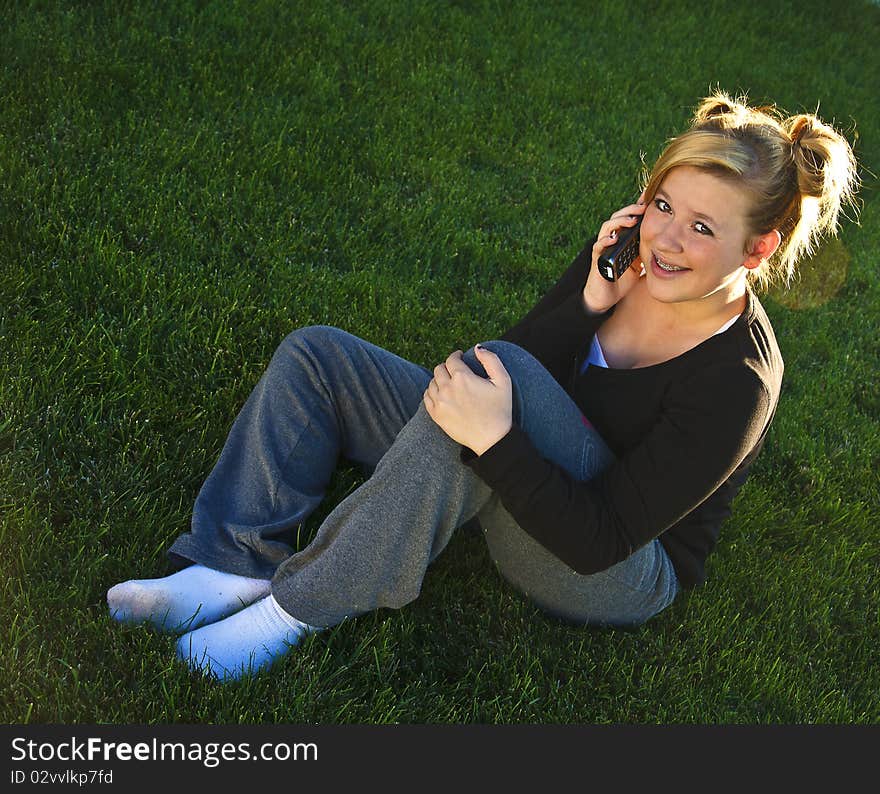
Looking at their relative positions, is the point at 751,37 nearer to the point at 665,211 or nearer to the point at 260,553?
the point at 665,211

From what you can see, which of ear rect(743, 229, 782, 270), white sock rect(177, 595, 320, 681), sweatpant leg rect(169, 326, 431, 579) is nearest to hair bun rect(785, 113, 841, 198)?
ear rect(743, 229, 782, 270)

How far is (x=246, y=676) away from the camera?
109 inches

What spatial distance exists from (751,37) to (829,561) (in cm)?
613

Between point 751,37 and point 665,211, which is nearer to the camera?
point 665,211

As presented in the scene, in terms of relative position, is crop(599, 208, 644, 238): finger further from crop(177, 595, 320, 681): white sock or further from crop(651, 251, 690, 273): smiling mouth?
crop(177, 595, 320, 681): white sock

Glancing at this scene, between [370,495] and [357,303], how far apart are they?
86.0 inches

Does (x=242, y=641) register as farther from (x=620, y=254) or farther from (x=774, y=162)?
(x=774, y=162)

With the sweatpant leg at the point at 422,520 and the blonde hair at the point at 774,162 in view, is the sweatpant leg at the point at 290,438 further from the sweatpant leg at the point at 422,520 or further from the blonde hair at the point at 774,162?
the blonde hair at the point at 774,162

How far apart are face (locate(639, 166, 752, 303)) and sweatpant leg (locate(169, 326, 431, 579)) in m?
0.90

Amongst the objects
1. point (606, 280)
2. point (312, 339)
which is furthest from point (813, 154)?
point (312, 339)

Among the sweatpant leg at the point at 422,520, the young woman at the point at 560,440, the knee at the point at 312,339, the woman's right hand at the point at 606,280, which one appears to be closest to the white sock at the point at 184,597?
the young woman at the point at 560,440

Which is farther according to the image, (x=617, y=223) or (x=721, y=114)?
(x=617, y=223)

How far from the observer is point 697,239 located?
2816 millimetres

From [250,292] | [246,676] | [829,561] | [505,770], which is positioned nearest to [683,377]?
[505,770]
